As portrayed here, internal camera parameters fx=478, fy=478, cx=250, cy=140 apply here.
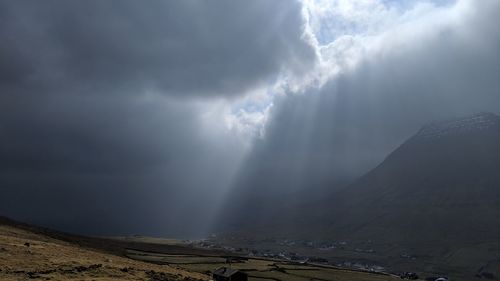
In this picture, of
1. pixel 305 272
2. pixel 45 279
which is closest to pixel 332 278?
pixel 305 272

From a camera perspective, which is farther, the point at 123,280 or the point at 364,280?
the point at 364,280

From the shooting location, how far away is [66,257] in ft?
231

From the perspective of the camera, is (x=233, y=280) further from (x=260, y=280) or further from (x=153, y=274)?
(x=260, y=280)

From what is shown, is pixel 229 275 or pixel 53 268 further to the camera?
pixel 229 275

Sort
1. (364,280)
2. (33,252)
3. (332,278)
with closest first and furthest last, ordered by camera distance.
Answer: (33,252) → (332,278) → (364,280)

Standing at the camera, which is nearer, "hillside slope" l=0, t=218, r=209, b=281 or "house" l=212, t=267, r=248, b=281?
"hillside slope" l=0, t=218, r=209, b=281

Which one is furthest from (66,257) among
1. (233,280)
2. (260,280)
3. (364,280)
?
(364,280)

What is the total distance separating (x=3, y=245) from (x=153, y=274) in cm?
2200

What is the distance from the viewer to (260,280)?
4323 inches

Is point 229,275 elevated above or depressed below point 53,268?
above

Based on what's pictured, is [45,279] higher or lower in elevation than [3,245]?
lower

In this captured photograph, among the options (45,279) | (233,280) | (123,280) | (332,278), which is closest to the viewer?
(45,279)

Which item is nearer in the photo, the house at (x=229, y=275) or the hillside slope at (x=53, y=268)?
the hillside slope at (x=53, y=268)

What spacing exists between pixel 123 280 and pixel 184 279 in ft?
54.3
